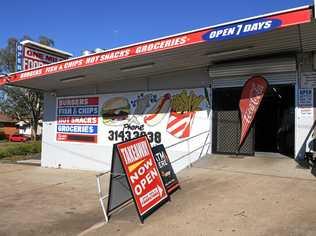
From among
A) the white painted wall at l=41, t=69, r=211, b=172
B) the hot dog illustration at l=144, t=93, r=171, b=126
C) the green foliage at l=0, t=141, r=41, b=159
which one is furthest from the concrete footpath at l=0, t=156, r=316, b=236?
the green foliage at l=0, t=141, r=41, b=159

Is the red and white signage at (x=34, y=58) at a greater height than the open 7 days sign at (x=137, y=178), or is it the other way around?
the red and white signage at (x=34, y=58)

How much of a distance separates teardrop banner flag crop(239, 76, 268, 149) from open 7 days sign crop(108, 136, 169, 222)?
441 cm

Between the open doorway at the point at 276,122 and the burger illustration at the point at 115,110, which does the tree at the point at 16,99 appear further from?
the open doorway at the point at 276,122

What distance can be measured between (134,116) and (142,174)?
7.58 m

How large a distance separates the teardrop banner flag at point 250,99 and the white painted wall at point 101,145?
1.39 m

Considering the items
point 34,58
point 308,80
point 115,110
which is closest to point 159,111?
point 115,110

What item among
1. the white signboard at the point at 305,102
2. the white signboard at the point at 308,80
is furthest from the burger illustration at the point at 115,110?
the white signboard at the point at 308,80

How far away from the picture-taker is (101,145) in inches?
619

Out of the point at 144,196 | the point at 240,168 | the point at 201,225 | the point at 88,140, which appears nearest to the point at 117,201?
the point at 144,196

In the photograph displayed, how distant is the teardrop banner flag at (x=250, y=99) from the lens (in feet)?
36.2

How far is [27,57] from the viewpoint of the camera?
54.4 ft

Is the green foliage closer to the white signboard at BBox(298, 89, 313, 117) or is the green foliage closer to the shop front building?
the shop front building

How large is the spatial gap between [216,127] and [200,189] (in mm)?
4604

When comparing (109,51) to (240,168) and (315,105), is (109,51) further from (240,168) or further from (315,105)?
(315,105)
